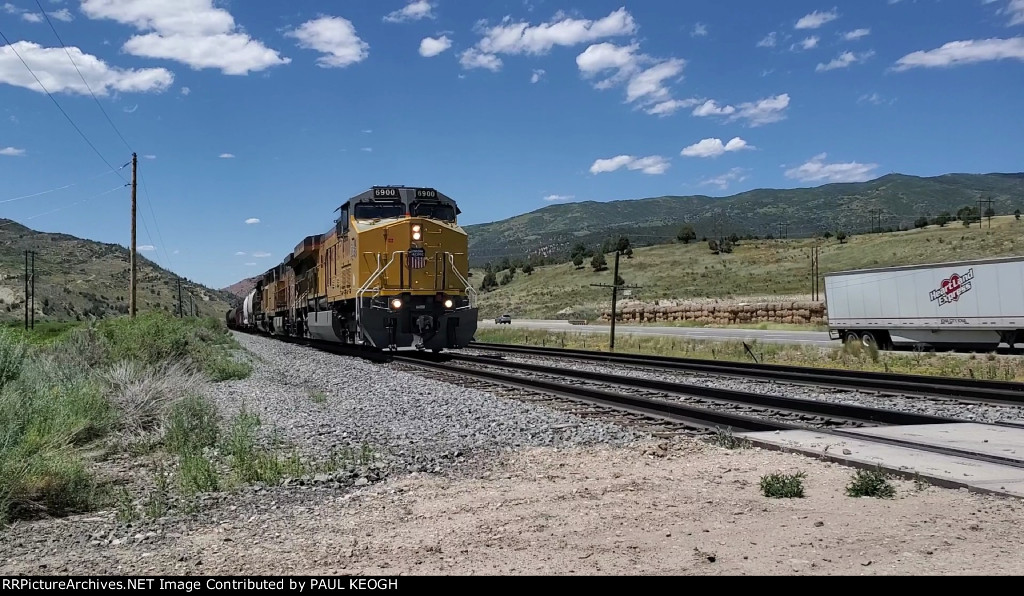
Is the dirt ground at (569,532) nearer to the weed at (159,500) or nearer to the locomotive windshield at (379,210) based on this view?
the weed at (159,500)

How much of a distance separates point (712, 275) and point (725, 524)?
84231 mm

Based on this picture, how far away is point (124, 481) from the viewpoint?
721 cm

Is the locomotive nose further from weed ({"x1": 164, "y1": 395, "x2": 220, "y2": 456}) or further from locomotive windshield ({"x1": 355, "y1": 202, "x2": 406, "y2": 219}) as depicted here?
weed ({"x1": 164, "y1": 395, "x2": 220, "y2": 456})

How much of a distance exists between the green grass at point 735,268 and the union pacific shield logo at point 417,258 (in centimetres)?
4913

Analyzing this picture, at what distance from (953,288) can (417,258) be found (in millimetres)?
16473

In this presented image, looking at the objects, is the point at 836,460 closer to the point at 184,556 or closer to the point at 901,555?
the point at 901,555

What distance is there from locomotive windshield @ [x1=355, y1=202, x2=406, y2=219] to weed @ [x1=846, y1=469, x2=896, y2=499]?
54.1 feet

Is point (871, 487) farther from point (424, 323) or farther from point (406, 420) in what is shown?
point (424, 323)

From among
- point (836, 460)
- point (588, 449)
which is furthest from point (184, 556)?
point (836, 460)

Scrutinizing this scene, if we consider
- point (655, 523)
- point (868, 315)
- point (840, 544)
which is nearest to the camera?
point (840, 544)

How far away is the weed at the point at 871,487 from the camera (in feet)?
18.3

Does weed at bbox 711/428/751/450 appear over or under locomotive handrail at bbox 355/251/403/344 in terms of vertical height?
under

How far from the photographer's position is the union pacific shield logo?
20.2m

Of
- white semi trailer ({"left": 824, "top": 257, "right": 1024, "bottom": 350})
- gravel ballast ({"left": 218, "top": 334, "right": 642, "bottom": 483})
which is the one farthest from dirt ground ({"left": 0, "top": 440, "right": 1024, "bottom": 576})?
white semi trailer ({"left": 824, "top": 257, "right": 1024, "bottom": 350})
